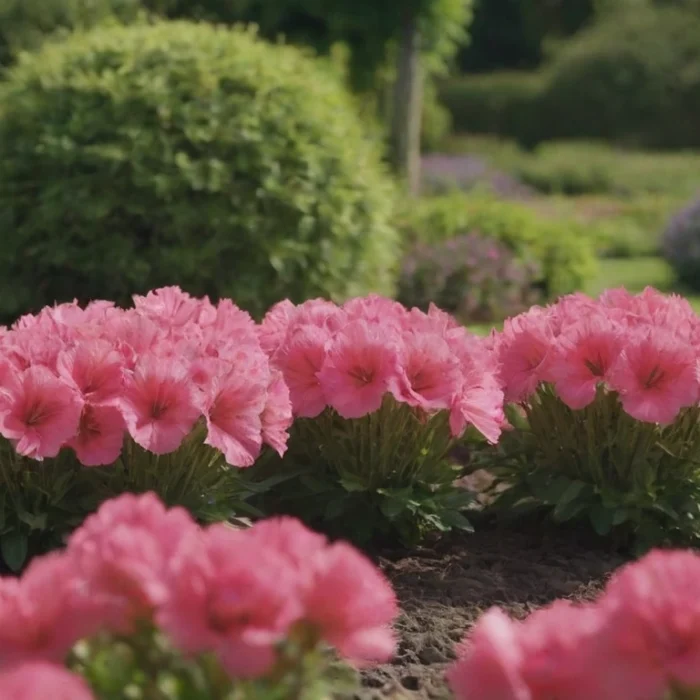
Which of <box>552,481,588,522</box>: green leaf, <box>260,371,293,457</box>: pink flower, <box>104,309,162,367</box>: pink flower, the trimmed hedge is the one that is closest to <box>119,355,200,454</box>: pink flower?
<box>104,309,162,367</box>: pink flower

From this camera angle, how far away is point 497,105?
99.1 ft

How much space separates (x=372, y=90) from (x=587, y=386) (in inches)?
462

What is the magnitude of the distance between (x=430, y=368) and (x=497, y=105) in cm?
2805

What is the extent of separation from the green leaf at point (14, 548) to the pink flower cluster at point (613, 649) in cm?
148

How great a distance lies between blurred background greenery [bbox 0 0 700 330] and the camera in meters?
5.66

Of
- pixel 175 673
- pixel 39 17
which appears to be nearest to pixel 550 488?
pixel 175 673

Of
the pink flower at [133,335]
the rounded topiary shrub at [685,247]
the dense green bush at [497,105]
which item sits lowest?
the dense green bush at [497,105]

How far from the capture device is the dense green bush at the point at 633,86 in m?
28.8

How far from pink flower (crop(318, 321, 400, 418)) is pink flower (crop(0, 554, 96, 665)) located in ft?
4.74

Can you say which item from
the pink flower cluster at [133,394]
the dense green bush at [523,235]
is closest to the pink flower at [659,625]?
the pink flower cluster at [133,394]

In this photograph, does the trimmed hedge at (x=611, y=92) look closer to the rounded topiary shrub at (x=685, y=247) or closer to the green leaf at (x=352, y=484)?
the rounded topiary shrub at (x=685, y=247)

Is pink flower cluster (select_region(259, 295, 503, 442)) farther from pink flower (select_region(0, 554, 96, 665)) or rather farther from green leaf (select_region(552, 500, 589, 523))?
pink flower (select_region(0, 554, 96, 665))

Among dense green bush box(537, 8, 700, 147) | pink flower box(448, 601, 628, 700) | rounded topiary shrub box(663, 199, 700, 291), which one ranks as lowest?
dense green bush box(537, 8, 700, 147)

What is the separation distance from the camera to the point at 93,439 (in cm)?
274
